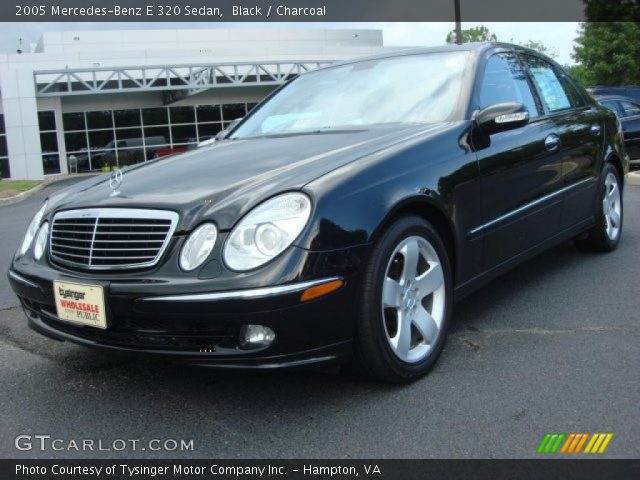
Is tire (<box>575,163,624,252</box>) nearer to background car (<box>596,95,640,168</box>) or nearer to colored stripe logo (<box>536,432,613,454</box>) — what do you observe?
colored stripe logo (<box>536,432,613,454</box>)

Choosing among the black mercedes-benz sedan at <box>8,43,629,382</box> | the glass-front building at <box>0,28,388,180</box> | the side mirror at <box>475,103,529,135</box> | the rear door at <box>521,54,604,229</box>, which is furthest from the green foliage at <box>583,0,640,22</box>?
the side mirror at <box>475,103,529,135</box>

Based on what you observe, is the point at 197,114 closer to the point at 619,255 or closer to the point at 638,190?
the point at 638,190

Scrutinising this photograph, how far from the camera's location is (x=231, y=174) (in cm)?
305

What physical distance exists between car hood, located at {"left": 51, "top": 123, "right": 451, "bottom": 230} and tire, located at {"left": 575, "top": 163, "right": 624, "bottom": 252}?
2.28 metres

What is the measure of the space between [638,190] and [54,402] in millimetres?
8778

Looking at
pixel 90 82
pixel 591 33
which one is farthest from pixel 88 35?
pixel 591 33

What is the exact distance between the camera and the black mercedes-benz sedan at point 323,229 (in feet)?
8.46

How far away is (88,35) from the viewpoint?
36.0 m

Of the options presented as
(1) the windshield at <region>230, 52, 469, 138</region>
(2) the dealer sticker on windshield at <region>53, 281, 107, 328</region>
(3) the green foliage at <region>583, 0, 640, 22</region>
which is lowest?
(2) the dealer sticker on windshield at <region>53, 281, 107, 328</region>

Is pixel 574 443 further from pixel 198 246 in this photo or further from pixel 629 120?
pixel 629 120

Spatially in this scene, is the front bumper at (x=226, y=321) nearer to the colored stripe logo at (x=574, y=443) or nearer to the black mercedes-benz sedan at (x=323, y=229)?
the black mercedes-benz sedan at (x=323, y=229)

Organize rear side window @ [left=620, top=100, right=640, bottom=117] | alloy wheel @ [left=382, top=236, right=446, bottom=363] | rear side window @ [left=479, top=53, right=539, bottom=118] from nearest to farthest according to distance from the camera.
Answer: alloy wheel @ [left=382, top=236, right=446, bottom=363] → rear side window @ [left=479, top=53, right=539, bottom=118] → rear side window @ [left=620, top=100, right=640, bottom=117]

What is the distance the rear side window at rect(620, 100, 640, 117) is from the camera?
11852 mm
